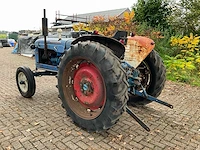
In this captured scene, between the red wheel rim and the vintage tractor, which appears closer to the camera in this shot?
the vintage tractor

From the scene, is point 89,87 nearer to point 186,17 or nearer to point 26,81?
point 26,81

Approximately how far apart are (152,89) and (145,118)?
566 millimetres

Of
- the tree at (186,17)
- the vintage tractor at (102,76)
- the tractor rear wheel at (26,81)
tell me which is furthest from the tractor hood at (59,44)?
the tree at (186,17)

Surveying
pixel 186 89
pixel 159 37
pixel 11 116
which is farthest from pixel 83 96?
pixel 159 37

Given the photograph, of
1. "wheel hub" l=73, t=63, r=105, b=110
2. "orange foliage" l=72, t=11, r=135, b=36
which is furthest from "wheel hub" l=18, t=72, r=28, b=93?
"orange foliage" l=72, t=11, r=135, b=36

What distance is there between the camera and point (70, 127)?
2859mm

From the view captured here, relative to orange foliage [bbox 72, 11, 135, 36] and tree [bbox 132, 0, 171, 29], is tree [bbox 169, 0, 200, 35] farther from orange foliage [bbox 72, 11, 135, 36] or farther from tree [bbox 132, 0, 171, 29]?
orange foliage [bbox 72, 11, 135, 36]

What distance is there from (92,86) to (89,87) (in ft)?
0.19

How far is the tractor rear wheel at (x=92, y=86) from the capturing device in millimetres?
2303

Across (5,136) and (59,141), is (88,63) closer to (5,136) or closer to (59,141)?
(59,141)

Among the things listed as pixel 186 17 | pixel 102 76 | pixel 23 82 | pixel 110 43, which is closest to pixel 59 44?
pixel 23 82

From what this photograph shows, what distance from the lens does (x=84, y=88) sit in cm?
275

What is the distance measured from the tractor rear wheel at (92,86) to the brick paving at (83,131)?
25 cm

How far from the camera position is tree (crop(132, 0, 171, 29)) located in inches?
405
